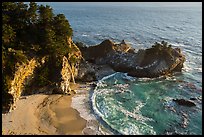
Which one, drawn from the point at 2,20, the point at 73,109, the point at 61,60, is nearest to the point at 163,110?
the point at 73,109

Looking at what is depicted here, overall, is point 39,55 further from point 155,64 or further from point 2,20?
Result: point 155,64

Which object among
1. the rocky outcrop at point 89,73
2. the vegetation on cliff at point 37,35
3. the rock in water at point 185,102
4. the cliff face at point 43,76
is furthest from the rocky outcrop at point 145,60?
the vegetation on cliff at point 37,35

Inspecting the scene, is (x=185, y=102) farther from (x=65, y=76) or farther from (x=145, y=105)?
(x=65, y=76)

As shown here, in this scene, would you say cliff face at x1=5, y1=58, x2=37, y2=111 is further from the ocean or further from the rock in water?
the rock in water

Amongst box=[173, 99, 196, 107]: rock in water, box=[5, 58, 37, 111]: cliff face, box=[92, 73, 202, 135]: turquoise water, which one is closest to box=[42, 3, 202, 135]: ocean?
box=[92, 73, 202, 135]: turquoise water

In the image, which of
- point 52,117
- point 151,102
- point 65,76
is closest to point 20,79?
point 52,117

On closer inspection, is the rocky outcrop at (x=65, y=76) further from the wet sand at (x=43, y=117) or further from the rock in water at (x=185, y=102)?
the rock in water at (x=185, y=102)
